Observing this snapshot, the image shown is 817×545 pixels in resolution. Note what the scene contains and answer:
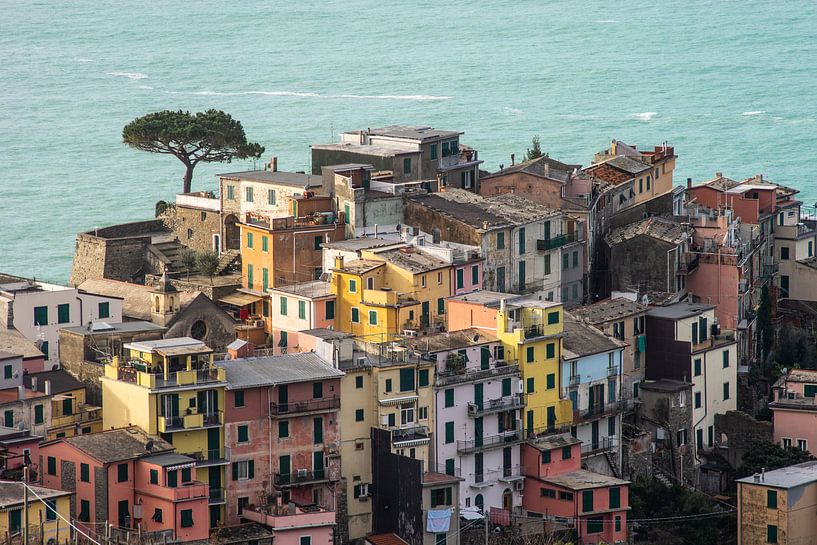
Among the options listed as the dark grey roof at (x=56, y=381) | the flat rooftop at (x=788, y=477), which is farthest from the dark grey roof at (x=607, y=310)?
the dark grey roof at (x=56, y=381)

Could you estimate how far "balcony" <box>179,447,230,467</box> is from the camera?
68500 millimetres

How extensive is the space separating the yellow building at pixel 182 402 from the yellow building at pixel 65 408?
7.72 ft

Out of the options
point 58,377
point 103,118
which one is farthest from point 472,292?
point 103,118

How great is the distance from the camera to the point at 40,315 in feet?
258

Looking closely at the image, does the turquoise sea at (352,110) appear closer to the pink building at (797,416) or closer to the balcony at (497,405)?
the balcony at (497,405)

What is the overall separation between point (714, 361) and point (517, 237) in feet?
27.3

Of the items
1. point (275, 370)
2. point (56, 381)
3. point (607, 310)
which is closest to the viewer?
point (275, 370)

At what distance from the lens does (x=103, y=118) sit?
548 ft

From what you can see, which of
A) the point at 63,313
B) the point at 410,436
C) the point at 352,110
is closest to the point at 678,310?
the point at 410,436

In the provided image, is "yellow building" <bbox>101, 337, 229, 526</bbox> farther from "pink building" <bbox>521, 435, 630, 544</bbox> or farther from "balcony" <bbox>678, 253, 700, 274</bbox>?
"balcony" <bbox>678, 253, 700, 274</bbox>

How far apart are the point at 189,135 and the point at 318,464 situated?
1165 inches

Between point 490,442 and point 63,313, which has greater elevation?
point 63,313

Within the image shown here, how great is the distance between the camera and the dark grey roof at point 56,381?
72250mm

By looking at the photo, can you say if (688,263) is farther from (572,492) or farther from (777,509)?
(572,492)
